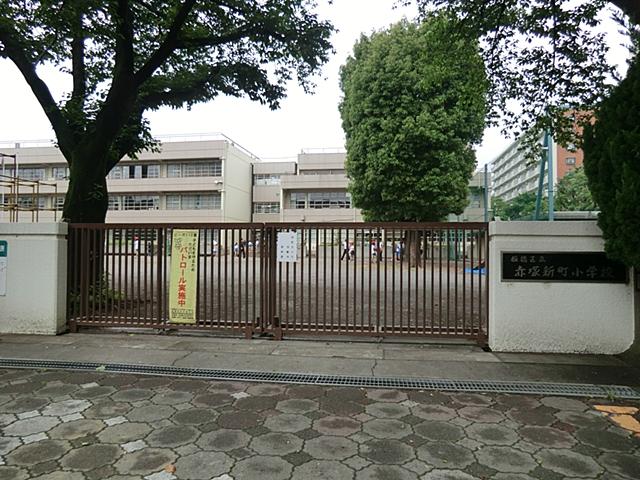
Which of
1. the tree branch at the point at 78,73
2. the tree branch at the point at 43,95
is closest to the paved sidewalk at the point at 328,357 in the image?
the tree branch at the point at 43,95

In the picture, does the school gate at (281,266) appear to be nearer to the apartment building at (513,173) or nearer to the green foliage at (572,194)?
the green foliage at (572,194)

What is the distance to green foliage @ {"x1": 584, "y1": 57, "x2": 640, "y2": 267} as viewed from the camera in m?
4.18

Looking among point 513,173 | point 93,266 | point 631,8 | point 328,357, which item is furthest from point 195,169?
point 513,173

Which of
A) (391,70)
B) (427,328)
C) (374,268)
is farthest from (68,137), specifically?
(391,70)

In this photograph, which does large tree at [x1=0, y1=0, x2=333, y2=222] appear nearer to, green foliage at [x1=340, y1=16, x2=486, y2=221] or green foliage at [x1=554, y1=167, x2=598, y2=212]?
green foliage at [x1=340, y1=16, x2=486, y2=221]

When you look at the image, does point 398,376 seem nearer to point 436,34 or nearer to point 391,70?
point 436,34

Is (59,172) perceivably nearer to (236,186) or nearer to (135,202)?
(135,202)

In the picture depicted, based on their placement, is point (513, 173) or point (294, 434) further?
point (513, 173)

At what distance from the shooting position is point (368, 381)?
182 inches

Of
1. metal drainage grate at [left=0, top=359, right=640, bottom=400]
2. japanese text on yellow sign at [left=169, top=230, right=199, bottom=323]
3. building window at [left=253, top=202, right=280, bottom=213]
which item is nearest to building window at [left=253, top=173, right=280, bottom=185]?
building window at [left=253, top=202, right=280, bottom=213]

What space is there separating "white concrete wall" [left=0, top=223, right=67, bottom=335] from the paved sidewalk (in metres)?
0.25

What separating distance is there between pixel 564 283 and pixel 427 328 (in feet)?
6.22

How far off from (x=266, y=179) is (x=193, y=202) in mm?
9442

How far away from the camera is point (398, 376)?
4.76m
